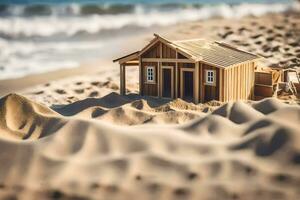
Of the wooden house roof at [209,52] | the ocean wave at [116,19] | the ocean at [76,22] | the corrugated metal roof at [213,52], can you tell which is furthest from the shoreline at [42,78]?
the ocean wave at [116,19]

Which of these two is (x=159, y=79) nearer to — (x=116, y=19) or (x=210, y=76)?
(x=210, y=76)

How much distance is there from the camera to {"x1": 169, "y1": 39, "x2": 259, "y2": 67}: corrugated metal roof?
1277cm

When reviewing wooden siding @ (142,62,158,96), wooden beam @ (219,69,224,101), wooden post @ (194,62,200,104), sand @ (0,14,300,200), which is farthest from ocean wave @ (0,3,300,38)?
sand @ (0,14,300,200)

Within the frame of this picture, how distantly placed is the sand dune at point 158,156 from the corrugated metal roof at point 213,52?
2291 millimetres

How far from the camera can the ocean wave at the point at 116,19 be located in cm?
3172

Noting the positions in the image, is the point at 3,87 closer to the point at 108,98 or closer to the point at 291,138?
the point at 108,98

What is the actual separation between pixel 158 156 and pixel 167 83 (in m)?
5.09

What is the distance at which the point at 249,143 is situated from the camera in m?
9.09

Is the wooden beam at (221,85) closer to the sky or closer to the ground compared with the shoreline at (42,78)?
closer to the sky

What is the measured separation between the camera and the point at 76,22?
114ft

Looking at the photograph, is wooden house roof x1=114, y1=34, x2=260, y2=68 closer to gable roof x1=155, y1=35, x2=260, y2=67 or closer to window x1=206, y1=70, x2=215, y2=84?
gable roof x1=155, y1=35, x2=260, y2=67

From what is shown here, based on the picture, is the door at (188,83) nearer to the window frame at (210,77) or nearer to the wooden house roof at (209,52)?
the wooden house roof at (209,52)

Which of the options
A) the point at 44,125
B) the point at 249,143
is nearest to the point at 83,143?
the point at 44,125

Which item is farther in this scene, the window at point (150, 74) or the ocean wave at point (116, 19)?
the ocean wave at point (116, 19)
